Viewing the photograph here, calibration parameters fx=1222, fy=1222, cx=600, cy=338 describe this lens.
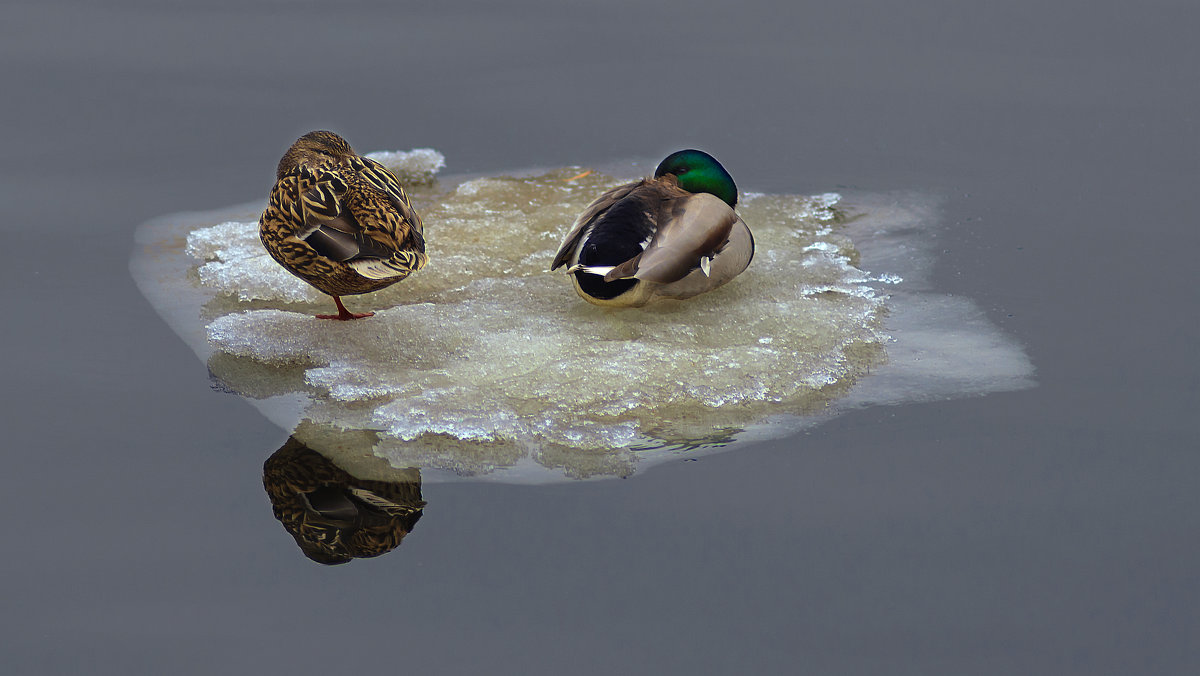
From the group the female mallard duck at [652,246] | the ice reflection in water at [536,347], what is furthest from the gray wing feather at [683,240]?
the ice reflection in water at [536,347]

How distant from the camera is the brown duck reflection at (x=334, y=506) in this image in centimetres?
328

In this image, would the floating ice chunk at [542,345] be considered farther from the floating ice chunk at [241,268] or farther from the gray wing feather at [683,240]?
the gray wing feather at [683,240]

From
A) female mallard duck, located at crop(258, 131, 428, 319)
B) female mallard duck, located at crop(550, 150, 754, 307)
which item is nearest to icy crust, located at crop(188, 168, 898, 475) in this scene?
female mallard duck, located at crop(550, 150, 754, 307)

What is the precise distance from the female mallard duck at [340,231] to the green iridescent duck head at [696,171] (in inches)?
50.3

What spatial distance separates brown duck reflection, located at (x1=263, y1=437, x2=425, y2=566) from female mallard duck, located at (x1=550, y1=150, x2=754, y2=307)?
131 centimetres

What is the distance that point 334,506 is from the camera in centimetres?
345

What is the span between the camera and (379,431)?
12.6 ft

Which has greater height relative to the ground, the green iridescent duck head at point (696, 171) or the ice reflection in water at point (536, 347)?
the green iridescent duck head at point (696, 171)

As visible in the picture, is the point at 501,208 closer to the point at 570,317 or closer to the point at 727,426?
the point at 570,317

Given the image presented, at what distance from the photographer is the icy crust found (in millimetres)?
3881

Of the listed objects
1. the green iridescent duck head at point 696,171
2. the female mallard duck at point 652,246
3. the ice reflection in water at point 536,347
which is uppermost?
the green iridescent duck head at point 696,171

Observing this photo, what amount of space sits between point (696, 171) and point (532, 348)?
4.36 feet

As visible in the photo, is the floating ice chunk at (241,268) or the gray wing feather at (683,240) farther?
the floating ice chunk at (241,268)

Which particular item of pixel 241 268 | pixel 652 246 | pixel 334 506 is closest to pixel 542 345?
pixel 652 246
